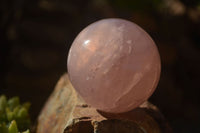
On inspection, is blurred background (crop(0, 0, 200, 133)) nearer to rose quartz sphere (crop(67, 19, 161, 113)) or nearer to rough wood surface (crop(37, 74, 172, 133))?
rough wood surface (crop(37, 74, 172, 133))

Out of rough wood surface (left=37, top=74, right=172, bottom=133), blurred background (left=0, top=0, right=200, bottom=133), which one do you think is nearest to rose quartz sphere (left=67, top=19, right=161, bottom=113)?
rough wood surface (left=37, top=74, right=172, bottom=133)

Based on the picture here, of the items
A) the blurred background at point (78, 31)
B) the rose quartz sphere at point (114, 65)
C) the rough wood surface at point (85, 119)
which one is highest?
the rose quartz sphere at point (114, 65)

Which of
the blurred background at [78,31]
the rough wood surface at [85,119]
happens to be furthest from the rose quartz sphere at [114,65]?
the blurred background at [78,31]

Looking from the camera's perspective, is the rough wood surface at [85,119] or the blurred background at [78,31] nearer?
the rough wood surface at [85,119]

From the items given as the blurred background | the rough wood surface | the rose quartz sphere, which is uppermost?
the rose quartz sphere

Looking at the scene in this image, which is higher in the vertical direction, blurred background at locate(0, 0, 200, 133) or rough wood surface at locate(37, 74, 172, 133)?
rough wood surface at locate(37, 74, 172, 133)

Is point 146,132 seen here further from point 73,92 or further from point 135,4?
point 135,4

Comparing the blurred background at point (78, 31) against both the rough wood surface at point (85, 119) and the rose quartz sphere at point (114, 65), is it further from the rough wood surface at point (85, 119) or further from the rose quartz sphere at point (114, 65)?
the rose quartz sphere at point (114, 65)
